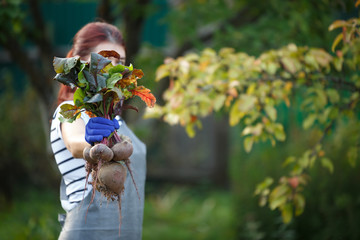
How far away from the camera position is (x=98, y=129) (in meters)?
1.39

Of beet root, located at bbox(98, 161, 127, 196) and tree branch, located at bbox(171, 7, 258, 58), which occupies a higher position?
tree branch, located at bbox(171, 7, 258, 58)

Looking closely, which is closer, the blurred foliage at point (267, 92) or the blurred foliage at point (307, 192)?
the blurred foliage at point (267, 92)

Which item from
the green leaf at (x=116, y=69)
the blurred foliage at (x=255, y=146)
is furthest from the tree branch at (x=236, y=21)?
the green leaf at (x=116, y=69)

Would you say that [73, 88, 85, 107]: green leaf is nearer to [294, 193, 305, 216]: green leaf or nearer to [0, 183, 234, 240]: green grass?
[294, 193, 305, 216]: green leaf

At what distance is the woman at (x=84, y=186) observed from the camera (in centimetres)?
158

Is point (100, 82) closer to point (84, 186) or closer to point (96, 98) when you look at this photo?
point (96, 98)

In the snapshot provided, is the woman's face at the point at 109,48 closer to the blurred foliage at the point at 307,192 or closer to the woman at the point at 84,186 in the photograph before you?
the woman at the point at 84,186

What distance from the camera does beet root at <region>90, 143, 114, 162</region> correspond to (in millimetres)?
1330

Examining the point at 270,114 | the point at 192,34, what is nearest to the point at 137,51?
the point at 192,34

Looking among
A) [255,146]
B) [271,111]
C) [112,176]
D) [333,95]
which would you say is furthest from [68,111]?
[255,146]

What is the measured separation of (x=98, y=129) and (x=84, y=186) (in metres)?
0.37

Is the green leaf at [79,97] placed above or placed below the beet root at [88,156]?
above

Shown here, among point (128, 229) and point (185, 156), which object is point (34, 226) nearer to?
point (128, 229)

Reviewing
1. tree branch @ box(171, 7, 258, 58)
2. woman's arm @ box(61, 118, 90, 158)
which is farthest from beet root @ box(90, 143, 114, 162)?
tree branch @ box(171, 7, 258, 58)
